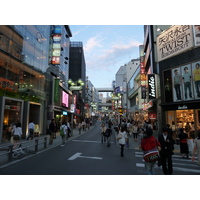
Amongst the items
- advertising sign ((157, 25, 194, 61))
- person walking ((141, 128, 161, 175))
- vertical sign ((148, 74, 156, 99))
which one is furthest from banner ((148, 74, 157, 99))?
person walking ((141, 128, 161, 175))

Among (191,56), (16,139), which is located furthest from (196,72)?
(16,139)

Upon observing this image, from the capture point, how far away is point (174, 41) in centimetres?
1858

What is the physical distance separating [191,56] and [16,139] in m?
17.6

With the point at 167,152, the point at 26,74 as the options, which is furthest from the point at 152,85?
the point at 167,152

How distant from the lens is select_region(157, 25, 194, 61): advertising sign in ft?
55.1

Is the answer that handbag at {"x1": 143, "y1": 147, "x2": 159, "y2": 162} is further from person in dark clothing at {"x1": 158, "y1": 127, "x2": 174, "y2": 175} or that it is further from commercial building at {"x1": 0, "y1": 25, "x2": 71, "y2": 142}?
commercial building at {"x1": 0, "y1": 25, "x2": 71, "y2": 142}

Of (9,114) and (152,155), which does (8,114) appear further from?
(152,155)

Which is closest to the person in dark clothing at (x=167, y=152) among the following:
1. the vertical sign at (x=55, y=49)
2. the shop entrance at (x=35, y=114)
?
the shop entrance at (x=35, y=114)

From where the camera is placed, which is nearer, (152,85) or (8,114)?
(8,114)

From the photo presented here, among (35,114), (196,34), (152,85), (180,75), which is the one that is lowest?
(35,114)

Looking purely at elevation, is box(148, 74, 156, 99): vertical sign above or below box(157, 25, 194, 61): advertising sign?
below

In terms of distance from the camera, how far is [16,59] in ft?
54.9

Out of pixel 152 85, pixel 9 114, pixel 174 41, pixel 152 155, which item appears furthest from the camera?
pixel 152 85

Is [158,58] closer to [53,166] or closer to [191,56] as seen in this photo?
[191,56]
